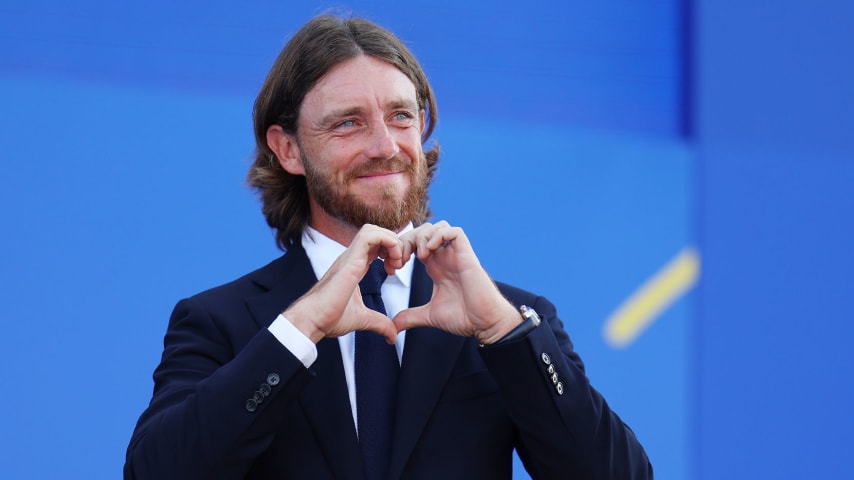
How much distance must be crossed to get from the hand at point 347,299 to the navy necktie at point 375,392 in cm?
10

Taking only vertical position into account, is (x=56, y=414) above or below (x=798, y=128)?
below

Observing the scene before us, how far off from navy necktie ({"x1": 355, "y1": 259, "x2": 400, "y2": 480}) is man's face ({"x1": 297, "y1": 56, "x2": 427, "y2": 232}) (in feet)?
0.63

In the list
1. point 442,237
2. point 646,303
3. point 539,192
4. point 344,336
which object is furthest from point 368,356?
point 646,303

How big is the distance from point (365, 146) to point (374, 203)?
117 millimetres

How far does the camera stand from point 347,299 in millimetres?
1788

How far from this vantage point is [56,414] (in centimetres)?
283

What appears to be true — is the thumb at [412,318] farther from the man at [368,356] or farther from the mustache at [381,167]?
the mustache at [381,167]

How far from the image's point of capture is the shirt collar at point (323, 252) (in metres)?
2.10

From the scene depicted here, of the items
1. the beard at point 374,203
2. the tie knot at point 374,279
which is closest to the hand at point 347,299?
the tie knot at point 374,279

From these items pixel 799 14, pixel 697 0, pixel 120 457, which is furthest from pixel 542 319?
pixel 799 14

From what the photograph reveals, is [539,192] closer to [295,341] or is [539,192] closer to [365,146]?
[365,146]

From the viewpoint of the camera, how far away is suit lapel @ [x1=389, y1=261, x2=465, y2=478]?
1.81m

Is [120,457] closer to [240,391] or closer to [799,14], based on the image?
[240,391]

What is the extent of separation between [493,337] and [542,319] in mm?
97
